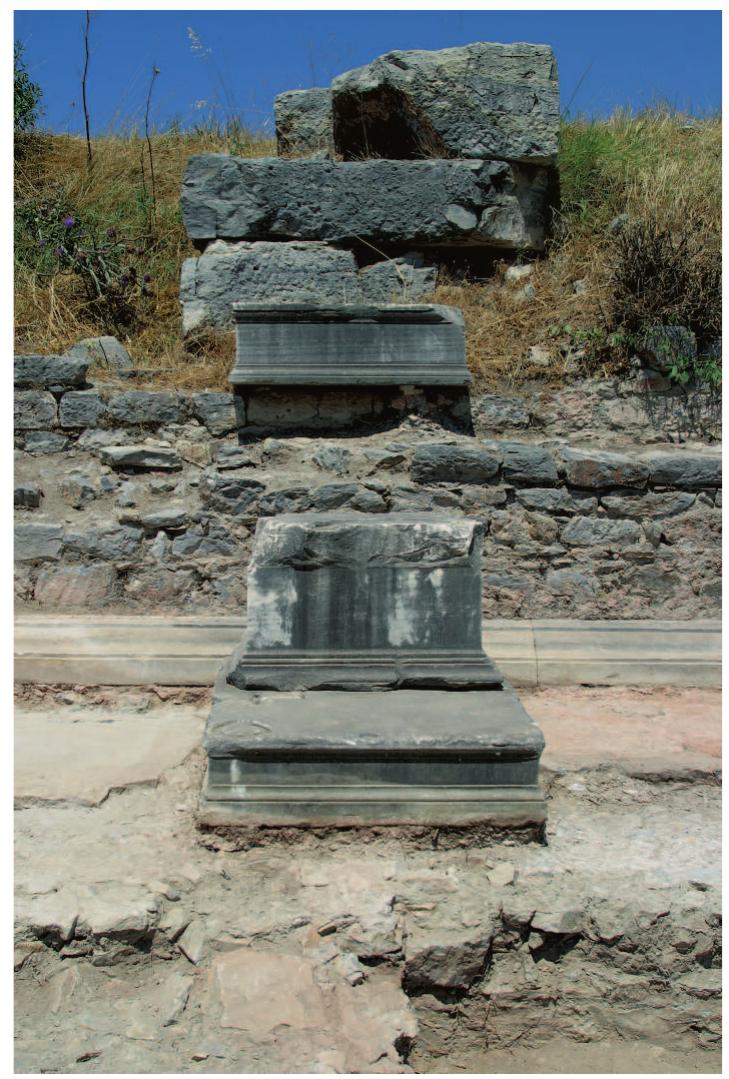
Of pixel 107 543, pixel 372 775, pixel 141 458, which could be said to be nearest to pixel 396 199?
pixel 141 458

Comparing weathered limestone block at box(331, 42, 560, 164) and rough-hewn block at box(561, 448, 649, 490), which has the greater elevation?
weathered limestone block at box(331, 42, 560, 164)

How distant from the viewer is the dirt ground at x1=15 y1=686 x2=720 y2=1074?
7.13 feet

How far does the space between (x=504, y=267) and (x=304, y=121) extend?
2025 mm

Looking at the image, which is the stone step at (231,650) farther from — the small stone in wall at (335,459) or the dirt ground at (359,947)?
the dirt ground at (359,947)

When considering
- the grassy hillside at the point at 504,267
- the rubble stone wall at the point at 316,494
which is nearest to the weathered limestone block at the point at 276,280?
the grassy hillside at the point at 504,267

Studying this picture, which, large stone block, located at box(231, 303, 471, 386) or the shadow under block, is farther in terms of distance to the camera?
large stone block, located at box(231, 303, 471, 386)

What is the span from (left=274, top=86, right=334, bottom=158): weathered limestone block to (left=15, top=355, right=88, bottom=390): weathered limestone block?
262 cm

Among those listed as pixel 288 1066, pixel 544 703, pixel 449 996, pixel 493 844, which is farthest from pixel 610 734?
pixel 288 1066

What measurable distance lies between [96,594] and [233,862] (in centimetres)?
195

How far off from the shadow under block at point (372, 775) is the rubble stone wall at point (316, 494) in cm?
158

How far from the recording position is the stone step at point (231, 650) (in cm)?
400

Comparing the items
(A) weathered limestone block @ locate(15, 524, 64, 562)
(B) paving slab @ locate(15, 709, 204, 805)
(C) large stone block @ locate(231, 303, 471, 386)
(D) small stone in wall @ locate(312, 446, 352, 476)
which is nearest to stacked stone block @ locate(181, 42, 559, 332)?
(C) large stone block @ locate(231, 303, 471, 386)

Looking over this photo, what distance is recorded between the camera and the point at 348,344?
4.26 m

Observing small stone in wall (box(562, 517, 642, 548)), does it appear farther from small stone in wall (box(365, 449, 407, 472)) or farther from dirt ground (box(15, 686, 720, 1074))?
dirt ground (box(15, 686, 720, 1074))
